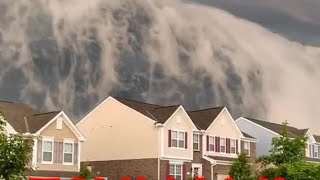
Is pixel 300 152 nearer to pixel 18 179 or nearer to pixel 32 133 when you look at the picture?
pixel 32 133

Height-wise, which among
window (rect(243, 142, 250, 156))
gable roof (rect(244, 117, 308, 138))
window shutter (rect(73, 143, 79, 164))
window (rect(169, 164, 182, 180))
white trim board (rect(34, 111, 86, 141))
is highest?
gable roof (rect(244, 117, 308, 138))

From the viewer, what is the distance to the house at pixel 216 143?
67.9 m

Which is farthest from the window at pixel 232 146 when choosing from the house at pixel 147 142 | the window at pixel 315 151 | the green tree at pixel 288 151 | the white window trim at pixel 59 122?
the white window trim at pixel 59 122

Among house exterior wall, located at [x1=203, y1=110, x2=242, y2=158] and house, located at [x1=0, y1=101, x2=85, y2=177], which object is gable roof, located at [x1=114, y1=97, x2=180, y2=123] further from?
house, located at [x1=0, y1=101, x2=85, y2=177]

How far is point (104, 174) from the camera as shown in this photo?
222ft

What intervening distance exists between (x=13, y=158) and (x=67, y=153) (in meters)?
29.7

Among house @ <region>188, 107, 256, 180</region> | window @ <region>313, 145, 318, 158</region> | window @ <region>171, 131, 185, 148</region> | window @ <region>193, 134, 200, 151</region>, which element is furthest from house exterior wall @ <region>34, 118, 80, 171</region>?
window @ <region>313, 145, 318, 158</region>

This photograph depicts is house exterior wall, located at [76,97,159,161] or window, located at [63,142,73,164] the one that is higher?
house exterior wall, located at [76,97,159,161]

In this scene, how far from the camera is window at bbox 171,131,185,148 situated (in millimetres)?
65375

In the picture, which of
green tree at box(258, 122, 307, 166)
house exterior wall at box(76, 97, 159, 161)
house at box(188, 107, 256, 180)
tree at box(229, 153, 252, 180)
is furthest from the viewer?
house at box(188, 107, 256, 180)

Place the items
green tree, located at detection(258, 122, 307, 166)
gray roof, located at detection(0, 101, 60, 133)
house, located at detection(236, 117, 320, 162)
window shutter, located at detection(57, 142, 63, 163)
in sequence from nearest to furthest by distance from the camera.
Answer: green tree, located at detection(258, 122, 307, 166)
gray roof, located at detection(0, 101, 60, 133)
window shutter, located at detection(57, 142, 63, 163)
house, located at detection(236, 117, 320, 162)

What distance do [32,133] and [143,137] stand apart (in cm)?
1331

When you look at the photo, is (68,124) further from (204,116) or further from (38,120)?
(204,116)

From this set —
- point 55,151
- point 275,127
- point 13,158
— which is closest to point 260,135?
point 275,127
